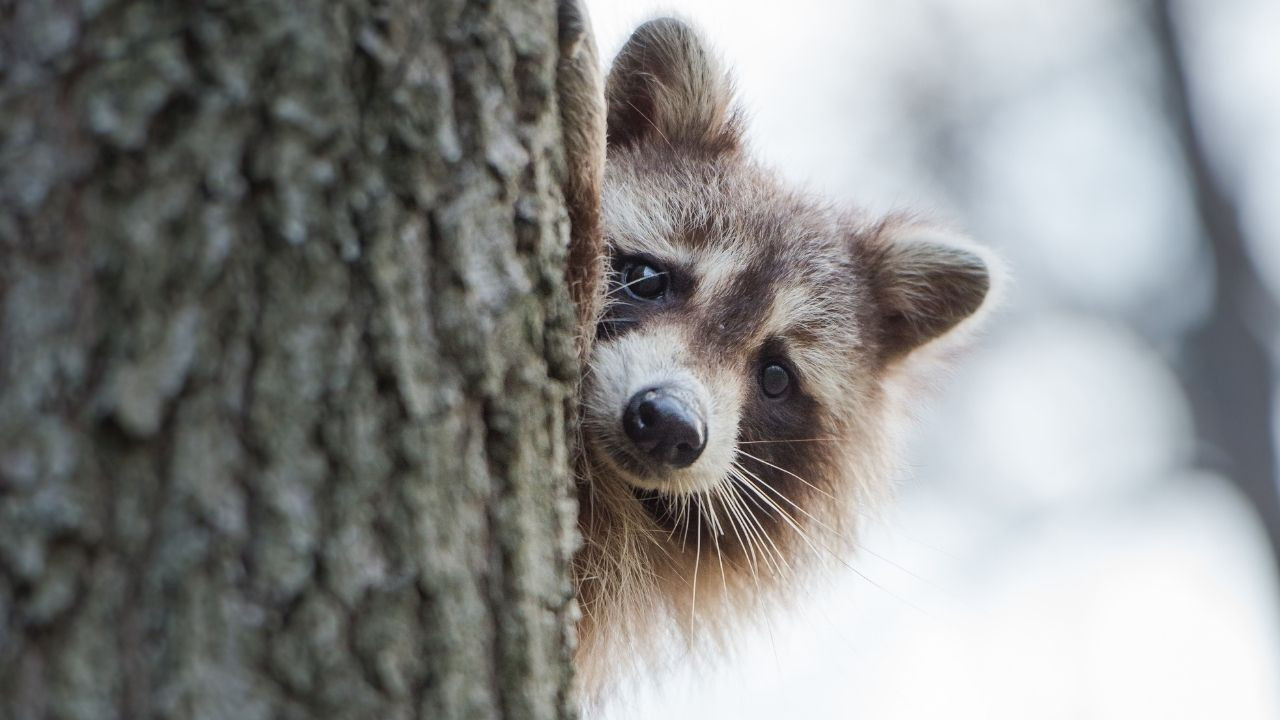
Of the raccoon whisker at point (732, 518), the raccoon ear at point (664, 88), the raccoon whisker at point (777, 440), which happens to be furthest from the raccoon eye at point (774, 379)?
the raccoon ear at point (664, 88)

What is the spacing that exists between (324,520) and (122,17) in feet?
2.22

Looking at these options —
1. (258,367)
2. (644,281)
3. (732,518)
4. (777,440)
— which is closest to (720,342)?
(644,281)

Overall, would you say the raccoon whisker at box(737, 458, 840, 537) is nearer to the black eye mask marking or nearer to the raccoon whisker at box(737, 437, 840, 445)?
the raccoon whisker at box(737, 437, 840, 445)

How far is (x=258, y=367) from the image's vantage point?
1.58 metres

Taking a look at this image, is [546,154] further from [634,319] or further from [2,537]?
[634,319]

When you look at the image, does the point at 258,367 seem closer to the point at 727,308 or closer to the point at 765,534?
the point at 727,308

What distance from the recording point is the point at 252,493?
156 cm

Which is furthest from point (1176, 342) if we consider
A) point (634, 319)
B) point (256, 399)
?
point (256, 399)

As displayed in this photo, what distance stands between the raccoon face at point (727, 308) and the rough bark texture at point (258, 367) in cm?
137

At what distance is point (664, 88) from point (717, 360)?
1.00 meters

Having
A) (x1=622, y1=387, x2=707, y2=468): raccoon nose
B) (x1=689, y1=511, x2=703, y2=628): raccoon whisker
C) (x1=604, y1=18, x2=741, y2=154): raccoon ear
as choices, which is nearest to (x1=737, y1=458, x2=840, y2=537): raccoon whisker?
(x1=689, y1=511, x2=703, y2=628): raccoon whisker

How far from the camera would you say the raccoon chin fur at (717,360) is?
3.33 meters

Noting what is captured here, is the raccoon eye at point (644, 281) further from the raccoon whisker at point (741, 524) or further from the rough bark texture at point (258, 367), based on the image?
the rough bark texture at point (258, 367)

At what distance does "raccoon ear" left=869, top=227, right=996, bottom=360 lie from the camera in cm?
418
